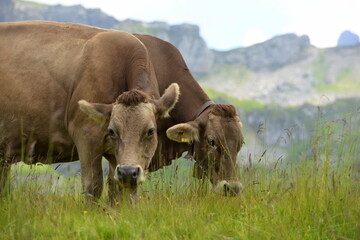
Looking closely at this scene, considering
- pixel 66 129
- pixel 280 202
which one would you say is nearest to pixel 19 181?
pixel 66 129

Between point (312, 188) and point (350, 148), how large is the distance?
1394 mm

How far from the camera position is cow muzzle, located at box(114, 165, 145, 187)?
6.71 meters

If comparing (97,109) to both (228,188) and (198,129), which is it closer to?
(198,129)

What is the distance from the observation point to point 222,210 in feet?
21.5

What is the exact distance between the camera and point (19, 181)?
764 centimetres

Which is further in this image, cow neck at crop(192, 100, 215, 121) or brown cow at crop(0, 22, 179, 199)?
cow neck at crop(192, 100, 215, 121)

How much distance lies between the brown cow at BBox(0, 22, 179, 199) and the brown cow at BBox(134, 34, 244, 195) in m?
1.18

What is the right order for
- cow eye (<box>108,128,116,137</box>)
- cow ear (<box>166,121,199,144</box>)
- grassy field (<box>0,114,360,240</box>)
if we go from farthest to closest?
cow ear (<box>166,121,199,144</box>) < cow eye (<box>108,128,116,137</box>) < grassy field (<box>0,114,360,240</box>)

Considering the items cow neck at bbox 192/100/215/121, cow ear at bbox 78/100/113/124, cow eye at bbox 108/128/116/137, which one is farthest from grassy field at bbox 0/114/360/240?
cow neck at bbox 192/100/215/121

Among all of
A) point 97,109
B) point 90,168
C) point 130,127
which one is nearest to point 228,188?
point 130,127

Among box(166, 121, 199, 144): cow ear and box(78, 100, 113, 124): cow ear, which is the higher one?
box(78, 100, 113, 124): cow ear

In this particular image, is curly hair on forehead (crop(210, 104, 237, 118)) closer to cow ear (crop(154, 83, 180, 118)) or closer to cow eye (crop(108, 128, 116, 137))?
cow ear (crop(154, 83, 180, 118))

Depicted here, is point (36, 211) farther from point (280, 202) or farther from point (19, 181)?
point (280, 202)

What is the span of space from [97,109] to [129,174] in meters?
1.33
